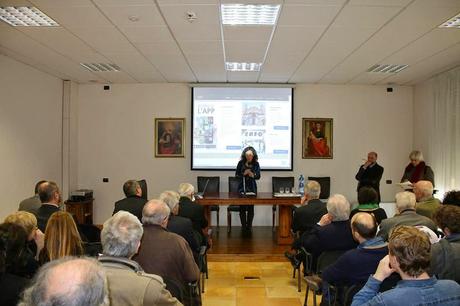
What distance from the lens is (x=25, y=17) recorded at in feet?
14.7

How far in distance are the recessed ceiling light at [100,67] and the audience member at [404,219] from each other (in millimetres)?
5096

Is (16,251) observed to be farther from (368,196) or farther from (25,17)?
(368,196)

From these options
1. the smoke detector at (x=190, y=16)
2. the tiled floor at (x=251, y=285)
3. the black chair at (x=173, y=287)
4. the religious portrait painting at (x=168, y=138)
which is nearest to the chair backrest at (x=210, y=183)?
the religious portrait painting at (x=168, y=138)

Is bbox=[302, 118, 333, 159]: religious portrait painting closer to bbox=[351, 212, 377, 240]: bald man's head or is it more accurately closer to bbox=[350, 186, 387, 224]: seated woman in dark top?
bbox=[350, 186, 387, 224]: seated woman in dark top

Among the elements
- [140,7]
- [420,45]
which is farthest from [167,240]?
[420,45]

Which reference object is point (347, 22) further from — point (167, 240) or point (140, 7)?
point (167, 240)

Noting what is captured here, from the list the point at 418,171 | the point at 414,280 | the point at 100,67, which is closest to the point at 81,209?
the point at 100,67

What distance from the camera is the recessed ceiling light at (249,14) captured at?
4.10 metres

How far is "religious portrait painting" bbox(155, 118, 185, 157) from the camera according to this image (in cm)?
862

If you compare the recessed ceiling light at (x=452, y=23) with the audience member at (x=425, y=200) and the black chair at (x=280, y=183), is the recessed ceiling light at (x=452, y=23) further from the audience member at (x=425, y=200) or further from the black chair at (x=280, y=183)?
the black chair at (x=280, y=183)

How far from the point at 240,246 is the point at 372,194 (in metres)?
2.82

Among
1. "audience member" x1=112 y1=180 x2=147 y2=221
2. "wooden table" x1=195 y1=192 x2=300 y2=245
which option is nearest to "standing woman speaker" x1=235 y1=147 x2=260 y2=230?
"wooden table" x1=195 y1=192 x2=300 y2=245

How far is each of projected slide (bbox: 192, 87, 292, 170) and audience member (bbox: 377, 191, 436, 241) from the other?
468cm

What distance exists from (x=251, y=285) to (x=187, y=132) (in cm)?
435
